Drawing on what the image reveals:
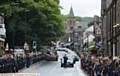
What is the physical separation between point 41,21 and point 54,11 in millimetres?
6259

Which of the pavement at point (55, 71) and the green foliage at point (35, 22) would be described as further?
the green foliage at point (35, 22)

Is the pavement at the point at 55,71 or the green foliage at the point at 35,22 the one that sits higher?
the green foliage at the point at 35,22

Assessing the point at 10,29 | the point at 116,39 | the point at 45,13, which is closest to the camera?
the point at 116,39

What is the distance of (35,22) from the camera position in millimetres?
86375

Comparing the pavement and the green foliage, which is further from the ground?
the green foliage

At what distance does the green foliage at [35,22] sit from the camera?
8125 centimetres

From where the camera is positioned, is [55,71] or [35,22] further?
[35,22]

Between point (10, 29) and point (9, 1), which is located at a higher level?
point (9, 1)

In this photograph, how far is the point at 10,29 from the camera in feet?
261

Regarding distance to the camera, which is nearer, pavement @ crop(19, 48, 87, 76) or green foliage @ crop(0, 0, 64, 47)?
pavement @ crop(19, 48, 87, 76)

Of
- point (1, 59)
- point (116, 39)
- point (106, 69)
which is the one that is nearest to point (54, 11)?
point (116, 39)

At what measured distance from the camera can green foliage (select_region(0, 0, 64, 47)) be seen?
81.2 metres

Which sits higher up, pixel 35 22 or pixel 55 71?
pixel 35 22

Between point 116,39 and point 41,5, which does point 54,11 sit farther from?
point 116,39
